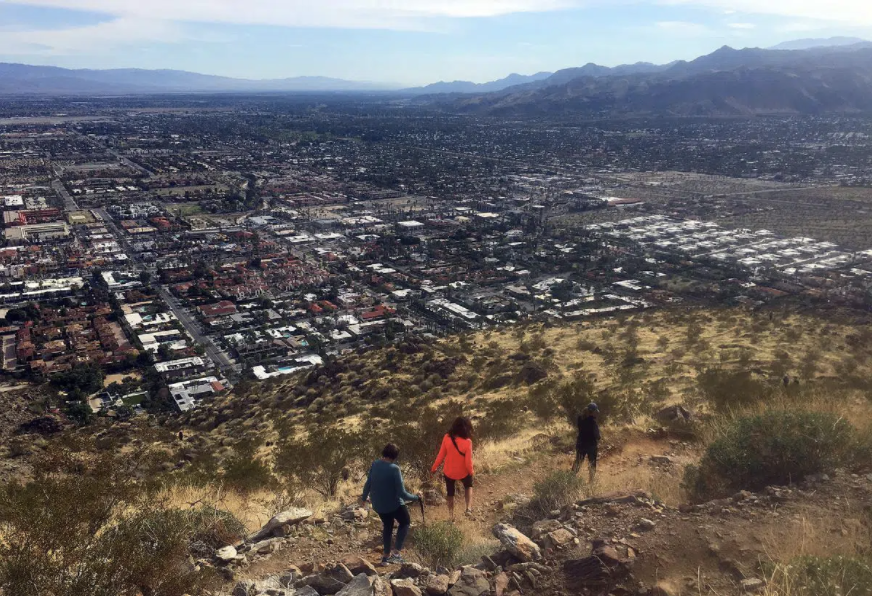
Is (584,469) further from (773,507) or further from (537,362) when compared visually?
(537,362)

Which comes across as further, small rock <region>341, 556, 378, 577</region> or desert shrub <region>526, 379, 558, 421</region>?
desert shrub <region>526, 379, 558, 421</region>

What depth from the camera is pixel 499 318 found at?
30.5 meters

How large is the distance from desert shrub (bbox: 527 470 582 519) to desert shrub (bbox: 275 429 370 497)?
3.19 metres

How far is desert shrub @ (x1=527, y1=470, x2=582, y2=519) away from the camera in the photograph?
6.07m

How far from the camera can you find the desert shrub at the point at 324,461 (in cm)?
852

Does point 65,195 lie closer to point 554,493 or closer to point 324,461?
point 324,461

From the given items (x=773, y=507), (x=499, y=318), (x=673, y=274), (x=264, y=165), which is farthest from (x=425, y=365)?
(x=264, y=165)

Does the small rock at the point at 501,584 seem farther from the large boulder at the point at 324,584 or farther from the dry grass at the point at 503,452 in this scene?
the dry grass at the point at 503,452

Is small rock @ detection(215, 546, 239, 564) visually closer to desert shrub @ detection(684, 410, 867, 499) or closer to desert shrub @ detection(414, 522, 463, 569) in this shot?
desert shrub @ detection(414, 522, 463, 569)

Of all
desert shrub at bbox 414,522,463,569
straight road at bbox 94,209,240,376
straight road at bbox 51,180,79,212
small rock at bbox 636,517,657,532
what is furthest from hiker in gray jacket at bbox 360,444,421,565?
straight road at bbox 51,180,79,212

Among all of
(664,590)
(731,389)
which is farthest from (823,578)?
(731,389)

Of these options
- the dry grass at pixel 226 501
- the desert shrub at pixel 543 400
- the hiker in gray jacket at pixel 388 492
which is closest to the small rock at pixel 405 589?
the hiker in gray jacket at pixel 388 492

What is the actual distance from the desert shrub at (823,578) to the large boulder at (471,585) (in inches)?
73.4

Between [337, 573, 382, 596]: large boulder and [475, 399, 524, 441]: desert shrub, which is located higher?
[337, 573, 382, 596]: large boulder
